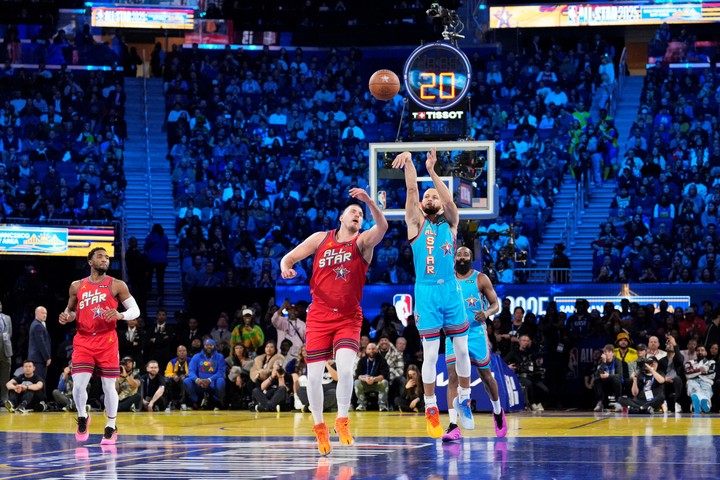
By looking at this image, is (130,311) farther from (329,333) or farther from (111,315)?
(329,333)

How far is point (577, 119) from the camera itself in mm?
31719

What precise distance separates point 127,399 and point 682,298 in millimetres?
10679

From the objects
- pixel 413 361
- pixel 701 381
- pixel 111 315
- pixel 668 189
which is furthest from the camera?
pixel 668 189

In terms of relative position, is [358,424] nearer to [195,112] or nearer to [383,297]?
[383,297]

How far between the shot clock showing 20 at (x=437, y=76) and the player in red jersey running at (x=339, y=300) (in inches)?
359

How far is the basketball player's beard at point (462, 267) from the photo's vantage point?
538 inches

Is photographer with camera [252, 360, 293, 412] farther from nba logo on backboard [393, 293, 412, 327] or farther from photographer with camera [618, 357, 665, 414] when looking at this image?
photographer with camera [618, 357, 665, 414]

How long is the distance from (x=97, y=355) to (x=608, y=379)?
9804mm

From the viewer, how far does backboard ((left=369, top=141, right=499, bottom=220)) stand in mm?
18922

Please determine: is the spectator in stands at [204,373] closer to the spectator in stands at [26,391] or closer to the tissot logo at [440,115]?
the spectator in stands at [26,391]

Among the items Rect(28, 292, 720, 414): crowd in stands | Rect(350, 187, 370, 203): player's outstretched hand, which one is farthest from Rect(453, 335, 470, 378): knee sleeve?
Rect(28, 292, 720, 414): crowd in stands

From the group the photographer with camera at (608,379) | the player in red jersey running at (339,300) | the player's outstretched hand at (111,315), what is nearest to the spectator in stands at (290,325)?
the photographer with camera at (608,379)

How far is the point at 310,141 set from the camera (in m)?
32.3

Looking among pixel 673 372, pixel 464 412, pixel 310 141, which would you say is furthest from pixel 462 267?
pixel 310 141
